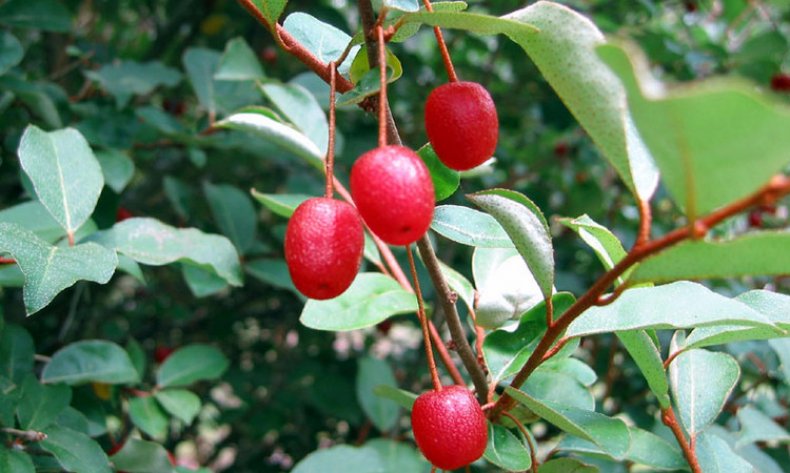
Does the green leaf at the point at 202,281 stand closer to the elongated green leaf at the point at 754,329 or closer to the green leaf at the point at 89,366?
the green leaf at the point at 89,366

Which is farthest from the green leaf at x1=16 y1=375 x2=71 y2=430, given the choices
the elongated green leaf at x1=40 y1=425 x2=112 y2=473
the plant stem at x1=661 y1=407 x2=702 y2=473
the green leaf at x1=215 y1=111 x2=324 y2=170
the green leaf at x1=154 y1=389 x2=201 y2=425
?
the plant stem at x1=661 y1=407 x2=702 y2=473

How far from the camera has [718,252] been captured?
0.51m

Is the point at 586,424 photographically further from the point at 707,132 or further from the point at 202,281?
the point at 202,281

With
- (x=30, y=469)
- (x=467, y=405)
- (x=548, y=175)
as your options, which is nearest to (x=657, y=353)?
(x=467, y=405)

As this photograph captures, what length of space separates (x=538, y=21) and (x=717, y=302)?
290 millimetres

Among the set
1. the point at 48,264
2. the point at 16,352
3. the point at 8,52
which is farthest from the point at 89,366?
the point at 8,52

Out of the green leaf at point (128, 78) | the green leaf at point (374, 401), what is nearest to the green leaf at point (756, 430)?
the green leaf at point (374, 401)

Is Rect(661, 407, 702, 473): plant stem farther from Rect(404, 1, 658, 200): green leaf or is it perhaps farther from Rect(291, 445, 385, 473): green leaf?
Rect(291, 445, 385, 473): green leaf

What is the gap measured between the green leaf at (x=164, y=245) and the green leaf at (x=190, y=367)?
0.35 meters

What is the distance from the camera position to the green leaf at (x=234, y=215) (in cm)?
146

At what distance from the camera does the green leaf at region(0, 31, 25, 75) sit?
1301mm

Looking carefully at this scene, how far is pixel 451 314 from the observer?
30.3 inches

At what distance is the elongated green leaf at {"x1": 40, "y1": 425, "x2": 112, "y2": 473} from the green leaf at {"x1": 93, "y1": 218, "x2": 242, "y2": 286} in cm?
24

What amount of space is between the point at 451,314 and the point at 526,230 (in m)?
0.17
